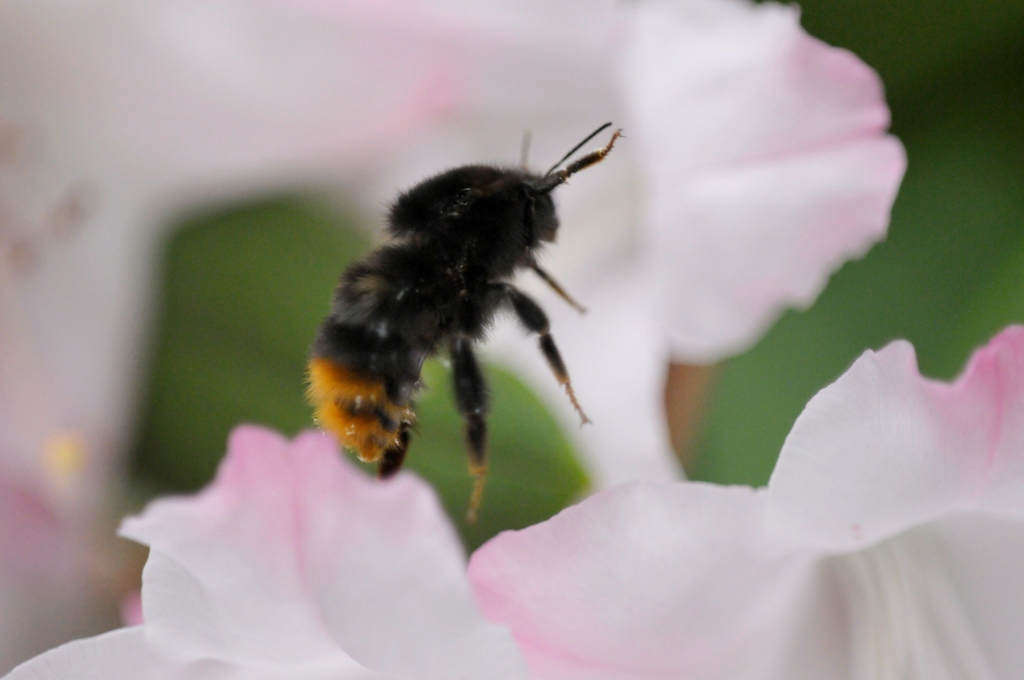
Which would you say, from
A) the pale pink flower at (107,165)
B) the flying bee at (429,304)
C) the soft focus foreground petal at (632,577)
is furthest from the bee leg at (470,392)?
the pale pink flower at (107,165)

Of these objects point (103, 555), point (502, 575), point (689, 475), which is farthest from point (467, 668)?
point (103, 555)

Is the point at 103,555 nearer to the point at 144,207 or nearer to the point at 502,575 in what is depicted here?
the point at 144,207

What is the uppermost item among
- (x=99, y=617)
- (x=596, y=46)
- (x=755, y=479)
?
(x=596, y=46)

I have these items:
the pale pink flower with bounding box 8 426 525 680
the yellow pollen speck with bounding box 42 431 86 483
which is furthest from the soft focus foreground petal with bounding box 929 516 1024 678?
the yellow pollen speck with bounding box 42 431 86 483

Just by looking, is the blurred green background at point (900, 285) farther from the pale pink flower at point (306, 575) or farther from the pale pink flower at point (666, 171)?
the pale pink flower at point (306, 575)

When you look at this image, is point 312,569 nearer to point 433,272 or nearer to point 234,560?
point 234,560

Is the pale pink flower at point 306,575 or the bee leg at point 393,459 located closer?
the pale pink flower at point 306,575

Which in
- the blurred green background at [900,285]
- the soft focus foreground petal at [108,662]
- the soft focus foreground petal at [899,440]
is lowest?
the blurred green background at [900,285]

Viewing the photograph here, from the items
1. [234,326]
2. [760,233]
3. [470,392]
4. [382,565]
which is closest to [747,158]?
[760,233]
